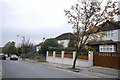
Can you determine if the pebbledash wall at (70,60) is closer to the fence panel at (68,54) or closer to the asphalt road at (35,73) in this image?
the fence panel at (68,54)

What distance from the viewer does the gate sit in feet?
54.3

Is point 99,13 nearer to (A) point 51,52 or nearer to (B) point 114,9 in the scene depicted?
(B) point 114,9

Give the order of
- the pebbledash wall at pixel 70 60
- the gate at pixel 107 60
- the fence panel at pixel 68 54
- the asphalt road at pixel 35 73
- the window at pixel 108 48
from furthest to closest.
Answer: the window at pixel 108 48 → the fence panel at pixel 68 54 → the pebbledash wall at pixel 70 60 → the gate at pixel 107 60 → the asphalt road at pixel 35 73

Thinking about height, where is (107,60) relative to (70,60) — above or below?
above

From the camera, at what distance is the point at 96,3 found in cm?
1667

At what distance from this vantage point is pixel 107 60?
17.7 meters

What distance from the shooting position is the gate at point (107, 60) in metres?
16.6

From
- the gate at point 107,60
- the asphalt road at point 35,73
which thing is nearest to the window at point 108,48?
the gate at point 107,60

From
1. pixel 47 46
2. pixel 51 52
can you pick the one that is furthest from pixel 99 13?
pixel 47 46

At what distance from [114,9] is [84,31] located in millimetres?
3646

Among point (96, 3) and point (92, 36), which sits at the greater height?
point (96, 3)

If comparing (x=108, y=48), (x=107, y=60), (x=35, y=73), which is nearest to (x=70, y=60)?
(x=107, y=60)

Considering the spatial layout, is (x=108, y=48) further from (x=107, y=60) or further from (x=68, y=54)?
(x=107, y=60)

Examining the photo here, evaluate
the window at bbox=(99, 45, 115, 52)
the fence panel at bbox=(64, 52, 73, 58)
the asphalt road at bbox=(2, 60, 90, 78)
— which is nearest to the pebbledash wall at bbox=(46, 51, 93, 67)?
the fence panel at bbox=(64, 52, 73, 58)
